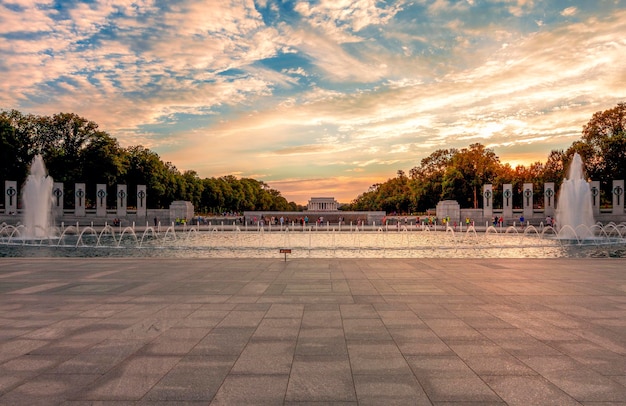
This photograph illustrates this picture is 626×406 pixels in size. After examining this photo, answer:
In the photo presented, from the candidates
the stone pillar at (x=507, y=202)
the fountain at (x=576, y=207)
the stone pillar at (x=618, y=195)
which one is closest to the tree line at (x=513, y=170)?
the stone pillar at (x=618, y=195)

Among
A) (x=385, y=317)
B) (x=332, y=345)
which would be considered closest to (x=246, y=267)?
(x=385, y=317)

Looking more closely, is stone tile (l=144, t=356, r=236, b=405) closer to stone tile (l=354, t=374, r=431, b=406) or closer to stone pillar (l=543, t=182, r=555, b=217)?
stone tile (l=354, t=374, r=431, b=406)

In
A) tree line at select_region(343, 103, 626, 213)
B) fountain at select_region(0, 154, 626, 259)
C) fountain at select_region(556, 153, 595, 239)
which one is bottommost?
fountain at select_region(0, 154, 626, 259)

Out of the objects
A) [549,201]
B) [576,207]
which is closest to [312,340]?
[576,207]

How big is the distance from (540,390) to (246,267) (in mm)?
12131

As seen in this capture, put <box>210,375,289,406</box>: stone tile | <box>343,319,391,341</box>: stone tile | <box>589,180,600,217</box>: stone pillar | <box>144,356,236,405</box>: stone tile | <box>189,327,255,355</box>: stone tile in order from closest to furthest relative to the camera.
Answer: <box>210,375,289,406</box>: stone tile, <box>144,356,236,405</box>: stone tile, <box>189,327,255,355</box>: stone tile, <box>343,319,391,341</box>: stone tile, <box>589,180,600,217</box>: stone pillar

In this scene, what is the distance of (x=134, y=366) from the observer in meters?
5.99

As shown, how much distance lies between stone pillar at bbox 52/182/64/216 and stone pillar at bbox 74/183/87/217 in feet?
5.46

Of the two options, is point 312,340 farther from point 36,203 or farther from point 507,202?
point 507,202

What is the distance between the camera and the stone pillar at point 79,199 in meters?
54.6

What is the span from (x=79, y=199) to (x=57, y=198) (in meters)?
2.45

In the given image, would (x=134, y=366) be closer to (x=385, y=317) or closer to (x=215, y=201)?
(x=385, y=317)

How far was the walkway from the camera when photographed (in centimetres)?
515

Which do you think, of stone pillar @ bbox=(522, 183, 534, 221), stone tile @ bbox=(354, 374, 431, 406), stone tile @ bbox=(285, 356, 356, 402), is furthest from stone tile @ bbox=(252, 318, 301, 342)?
stone pillar @ bbox=(522, 183, 534, 221)
